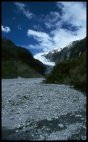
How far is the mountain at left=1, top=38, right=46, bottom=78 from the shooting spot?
14313 mm

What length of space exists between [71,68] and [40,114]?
1418 centimetres

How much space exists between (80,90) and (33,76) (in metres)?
7.56

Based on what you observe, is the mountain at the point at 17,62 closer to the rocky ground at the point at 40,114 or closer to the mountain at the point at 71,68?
the rocky ground at the point at 40,114

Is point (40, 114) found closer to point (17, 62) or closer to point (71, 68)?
point (17, 62)

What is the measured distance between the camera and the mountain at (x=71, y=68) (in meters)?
24.8

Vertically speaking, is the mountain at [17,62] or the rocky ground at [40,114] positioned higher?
the mountain at [17,62]

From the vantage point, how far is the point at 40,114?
15570 millimetres

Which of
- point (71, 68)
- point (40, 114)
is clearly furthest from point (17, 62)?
point (71, 68)

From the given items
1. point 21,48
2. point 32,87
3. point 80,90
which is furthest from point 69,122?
point 80,90

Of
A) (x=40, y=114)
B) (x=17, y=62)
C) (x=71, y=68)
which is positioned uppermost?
(x=71, y=68)

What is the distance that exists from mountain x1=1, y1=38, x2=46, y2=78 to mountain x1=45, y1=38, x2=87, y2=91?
23.1 ft

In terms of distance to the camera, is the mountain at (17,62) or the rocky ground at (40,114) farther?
the mountain at (17,62)

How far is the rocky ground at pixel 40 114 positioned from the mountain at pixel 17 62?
0.53 m

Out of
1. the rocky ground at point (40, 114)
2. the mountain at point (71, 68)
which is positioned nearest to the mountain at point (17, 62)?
the rocky ground at point (40, 114)
